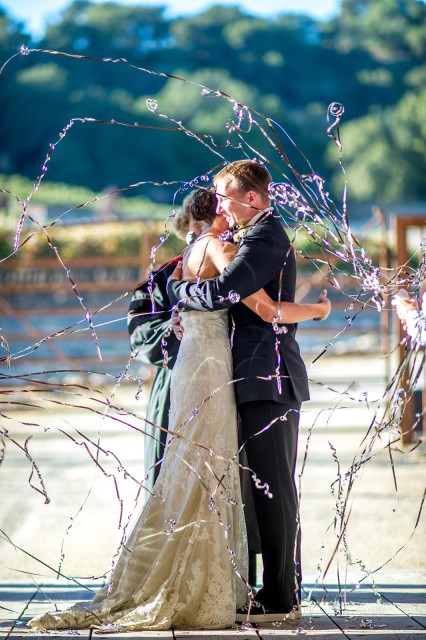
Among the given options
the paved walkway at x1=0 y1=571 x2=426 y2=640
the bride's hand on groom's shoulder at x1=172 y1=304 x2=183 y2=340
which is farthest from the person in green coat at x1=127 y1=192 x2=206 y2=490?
the paved walkway at x1=0 y1=571 x2=426 y2=640

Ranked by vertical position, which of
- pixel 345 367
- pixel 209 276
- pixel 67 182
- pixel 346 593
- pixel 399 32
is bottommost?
pixel 346 593

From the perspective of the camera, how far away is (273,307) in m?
3.40

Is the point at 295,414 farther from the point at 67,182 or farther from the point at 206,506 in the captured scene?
the point at 67,182

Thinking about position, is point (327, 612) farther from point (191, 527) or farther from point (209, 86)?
point (209, 86)

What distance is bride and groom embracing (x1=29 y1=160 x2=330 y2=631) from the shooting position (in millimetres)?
3283

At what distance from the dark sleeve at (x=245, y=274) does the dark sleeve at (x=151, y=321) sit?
59 centimetres

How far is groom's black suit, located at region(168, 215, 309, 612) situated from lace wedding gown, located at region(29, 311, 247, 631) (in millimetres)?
79

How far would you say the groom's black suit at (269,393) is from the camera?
3.35 metres

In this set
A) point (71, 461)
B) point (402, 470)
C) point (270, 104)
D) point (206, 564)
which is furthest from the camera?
point (270, 104)

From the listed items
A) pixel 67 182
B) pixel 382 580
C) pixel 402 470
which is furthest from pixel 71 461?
pixel 67 182

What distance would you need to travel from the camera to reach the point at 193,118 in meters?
92.1

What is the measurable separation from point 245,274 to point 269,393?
43cm

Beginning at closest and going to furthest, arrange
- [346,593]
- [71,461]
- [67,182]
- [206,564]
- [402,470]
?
[206,564] < [346,593] < [402,470] < [71,461] < [67,182]

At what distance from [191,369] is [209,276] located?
34cm
